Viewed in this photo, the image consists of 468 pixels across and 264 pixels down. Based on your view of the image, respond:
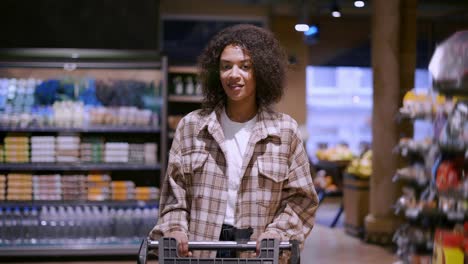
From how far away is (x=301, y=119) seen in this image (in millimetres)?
12375

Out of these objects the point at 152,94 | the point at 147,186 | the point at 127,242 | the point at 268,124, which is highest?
the point at 152,94

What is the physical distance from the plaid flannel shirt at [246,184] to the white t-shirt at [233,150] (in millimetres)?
23

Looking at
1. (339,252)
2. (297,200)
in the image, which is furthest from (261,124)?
(339,252)

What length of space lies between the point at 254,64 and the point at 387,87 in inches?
237

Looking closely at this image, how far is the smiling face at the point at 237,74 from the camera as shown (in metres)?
2.58

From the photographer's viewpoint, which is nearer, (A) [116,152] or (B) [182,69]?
(A) [116,152]

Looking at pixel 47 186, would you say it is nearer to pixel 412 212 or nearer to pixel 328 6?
pixel 412 212

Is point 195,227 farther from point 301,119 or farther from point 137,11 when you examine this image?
point 301,119

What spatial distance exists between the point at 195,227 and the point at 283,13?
31.5 feet

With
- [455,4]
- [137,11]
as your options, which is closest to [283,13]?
[455,4]

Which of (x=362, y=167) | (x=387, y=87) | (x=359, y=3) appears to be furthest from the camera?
(x=359, y=3)

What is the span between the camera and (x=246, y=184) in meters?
2.56

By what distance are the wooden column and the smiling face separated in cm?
595

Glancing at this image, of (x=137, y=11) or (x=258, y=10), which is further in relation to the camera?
(x=258, y=10)
